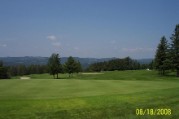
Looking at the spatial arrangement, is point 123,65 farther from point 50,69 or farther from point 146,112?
point 146,112

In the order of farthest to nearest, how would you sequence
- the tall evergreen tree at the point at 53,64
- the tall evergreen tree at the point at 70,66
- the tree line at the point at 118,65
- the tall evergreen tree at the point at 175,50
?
the tree line at the point at 118,65, the tall evergreen tree at the point at 70,66, the tall evergreen tree at the point at 53,64, the tall evergreen tree at the point at 175,50

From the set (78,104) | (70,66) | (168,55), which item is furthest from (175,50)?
(78,104)

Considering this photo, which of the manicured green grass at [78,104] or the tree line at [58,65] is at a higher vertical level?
the tree line at [58,65]

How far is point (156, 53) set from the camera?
57.8 meters

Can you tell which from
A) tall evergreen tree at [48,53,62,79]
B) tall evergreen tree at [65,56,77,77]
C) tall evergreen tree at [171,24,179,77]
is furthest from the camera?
tall evergreen tree at [65,56,77,77]

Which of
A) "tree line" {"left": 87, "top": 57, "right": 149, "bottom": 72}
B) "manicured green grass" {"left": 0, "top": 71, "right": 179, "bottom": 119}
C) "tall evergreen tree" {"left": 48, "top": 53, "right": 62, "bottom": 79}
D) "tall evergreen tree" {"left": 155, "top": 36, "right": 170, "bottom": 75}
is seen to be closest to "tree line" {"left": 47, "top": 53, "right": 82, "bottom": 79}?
"tall evergreen tree" {"left": 48, "top": 53, "right": 62, "bottom": 79}

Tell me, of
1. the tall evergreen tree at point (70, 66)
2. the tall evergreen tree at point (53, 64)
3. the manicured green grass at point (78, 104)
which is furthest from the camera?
the tall evergreen tree at point (70, 66)

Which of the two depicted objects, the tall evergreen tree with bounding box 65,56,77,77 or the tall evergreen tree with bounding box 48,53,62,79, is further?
the tall evergreen tree with bounding box 65,56,77,77

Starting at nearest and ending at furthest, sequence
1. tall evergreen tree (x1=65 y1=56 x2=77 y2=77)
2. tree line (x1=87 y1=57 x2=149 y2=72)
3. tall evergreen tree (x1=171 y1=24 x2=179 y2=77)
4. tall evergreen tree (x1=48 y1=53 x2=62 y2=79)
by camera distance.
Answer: tall evergreen tree (x1=171 y1=24 x2=179 y2=77) < tall evergreen tree (x1=48 y1=53 x2=62 y2=79) < tall evergreen tree (x1=65 y1=56 x2=77 y2=77) < tree line (x1=87 y1=57 x2=149 y2=72)

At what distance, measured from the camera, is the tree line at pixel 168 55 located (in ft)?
177

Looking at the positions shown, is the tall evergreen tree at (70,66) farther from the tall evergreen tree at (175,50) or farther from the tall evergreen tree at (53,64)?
the tall evergreen tree at (175,50)

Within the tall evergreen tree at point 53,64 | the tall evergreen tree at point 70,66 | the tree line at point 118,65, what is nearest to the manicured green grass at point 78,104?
the tall evergreen tree at point 53,64

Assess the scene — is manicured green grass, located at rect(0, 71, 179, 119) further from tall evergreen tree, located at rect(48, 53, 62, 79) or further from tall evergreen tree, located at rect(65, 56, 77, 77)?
tall evergreen tree, located at rect(65, 56, 77, 77)

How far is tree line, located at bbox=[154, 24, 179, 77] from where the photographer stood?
177ft
